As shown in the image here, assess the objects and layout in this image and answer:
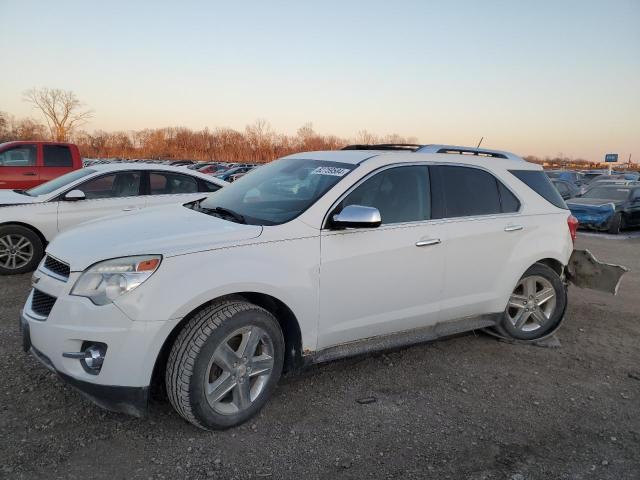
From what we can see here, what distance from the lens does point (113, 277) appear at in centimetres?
275

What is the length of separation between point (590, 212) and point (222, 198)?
512 inches

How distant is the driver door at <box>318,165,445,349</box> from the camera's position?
3363mm

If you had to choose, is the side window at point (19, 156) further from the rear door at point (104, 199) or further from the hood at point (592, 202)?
the hood at point (592, 202)

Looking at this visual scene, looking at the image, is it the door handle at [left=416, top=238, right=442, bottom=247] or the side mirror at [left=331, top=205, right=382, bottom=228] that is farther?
the door handle at [left=416, top=238, right=442, bottom=247]

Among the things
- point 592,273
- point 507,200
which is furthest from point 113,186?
point 592,273

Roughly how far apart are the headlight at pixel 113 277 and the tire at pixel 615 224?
14254 mm

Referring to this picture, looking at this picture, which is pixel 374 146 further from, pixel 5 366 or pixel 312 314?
pixel 5 366

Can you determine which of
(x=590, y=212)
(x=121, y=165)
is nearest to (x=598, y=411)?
(x=121, y=165)

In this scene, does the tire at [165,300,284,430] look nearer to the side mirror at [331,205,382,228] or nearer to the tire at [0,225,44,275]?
the side mirror at [331,205,382,228]

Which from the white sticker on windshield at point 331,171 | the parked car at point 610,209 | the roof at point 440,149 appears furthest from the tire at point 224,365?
the parked car at point 610,209

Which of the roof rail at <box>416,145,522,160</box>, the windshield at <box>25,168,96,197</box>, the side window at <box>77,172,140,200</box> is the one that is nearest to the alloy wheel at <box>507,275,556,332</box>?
the roof rail at <box>416,145,522,160</box>

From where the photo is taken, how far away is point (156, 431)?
9.99 ft

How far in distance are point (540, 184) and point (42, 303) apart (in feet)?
14.1

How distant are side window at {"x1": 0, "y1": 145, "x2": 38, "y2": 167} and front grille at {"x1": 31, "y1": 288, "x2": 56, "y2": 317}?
8389 millimetres
